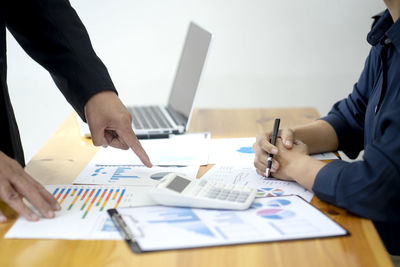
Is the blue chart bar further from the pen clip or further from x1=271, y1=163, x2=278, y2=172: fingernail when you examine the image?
x1=271, y1=163, x2=278, y2=172: fingernail

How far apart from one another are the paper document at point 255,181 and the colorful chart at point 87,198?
0.23m

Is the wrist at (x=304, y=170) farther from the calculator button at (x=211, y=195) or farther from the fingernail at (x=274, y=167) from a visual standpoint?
the calculator button at (x=211, y=195)

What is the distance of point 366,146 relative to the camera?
1108 mm

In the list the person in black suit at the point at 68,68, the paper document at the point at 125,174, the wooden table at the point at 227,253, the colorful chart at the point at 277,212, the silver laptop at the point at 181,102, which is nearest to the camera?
the wooden table at the point at 227,253

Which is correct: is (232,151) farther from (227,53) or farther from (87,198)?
(227,53)

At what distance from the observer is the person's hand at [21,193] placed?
34.9 inches

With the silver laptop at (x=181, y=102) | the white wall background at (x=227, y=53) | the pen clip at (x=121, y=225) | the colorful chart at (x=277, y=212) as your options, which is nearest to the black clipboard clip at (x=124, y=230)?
the pen clip at (x=121, y=225)


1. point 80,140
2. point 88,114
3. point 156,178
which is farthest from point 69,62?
point 156,178

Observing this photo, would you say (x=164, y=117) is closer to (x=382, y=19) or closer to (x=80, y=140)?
(x=80, y=140)

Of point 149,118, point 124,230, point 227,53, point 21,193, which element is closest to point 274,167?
point 124,230

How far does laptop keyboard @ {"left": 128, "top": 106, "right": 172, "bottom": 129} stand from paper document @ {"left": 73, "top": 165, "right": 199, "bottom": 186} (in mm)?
319

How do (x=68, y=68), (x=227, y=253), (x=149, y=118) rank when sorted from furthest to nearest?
(x=149, y=118) → (x=68, y=68) → (x=227, y=253)

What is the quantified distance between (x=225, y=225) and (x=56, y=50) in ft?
2.34

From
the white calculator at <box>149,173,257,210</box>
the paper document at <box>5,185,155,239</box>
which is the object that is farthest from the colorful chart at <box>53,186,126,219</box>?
the white calculator at <box>149,173,257,210</box>
